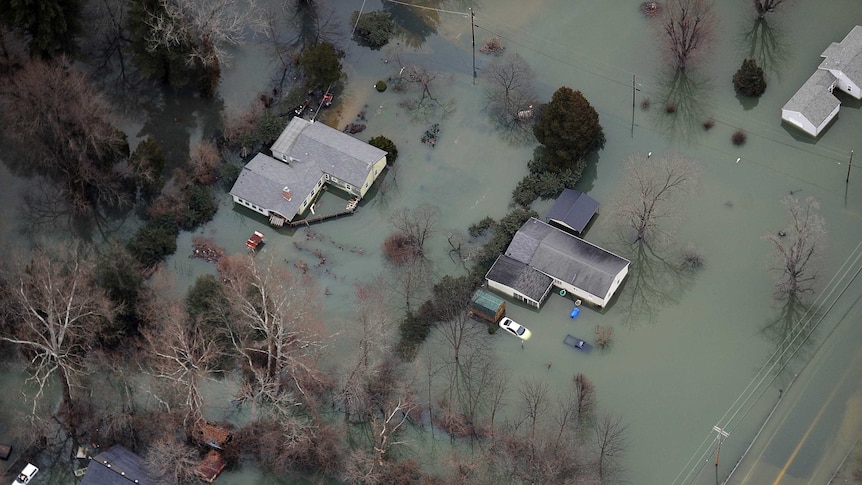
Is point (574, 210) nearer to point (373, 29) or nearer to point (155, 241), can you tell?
point (373, 29)

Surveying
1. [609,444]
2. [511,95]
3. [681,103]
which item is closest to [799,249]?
[681,103]

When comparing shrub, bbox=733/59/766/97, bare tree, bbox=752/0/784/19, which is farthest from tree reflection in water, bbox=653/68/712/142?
bare tree, bbox=752/0/784/19

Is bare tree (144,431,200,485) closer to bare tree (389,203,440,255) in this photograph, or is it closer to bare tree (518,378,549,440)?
bare tree (518,378,549,440)

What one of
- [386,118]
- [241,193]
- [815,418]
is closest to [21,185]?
[241,193]

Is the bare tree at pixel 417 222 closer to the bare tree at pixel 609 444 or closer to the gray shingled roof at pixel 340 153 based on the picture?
the gray shingled roof at pixel 340 153

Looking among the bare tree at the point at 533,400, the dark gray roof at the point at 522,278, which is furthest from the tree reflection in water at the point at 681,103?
the bare tree at the point at 533,400

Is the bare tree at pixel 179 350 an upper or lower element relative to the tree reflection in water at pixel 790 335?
lower
